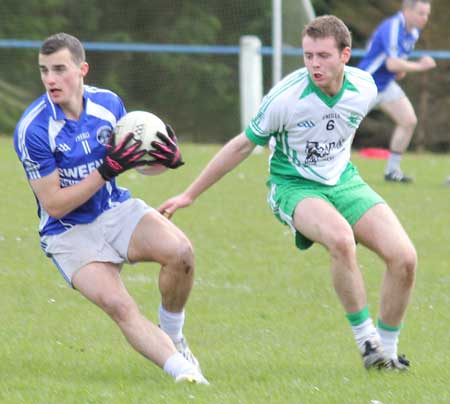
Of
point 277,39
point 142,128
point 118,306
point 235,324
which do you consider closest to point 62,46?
point 142,128

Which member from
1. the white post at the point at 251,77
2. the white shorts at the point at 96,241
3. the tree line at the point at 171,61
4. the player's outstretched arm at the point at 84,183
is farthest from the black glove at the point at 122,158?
the tree line at the point at 171,61

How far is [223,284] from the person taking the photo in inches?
337

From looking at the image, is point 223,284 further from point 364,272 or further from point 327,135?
point 327,135

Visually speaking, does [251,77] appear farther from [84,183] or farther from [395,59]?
[84,183]

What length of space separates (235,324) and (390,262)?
1.67 m

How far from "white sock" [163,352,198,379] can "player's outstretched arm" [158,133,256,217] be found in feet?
2.68

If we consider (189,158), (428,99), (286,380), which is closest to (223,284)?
(286,380)

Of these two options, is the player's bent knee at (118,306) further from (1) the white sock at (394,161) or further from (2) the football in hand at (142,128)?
(1) the white sock at (394,161)

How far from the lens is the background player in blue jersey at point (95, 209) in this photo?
5.61m

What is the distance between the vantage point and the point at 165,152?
18.6ft

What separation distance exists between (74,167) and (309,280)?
3279 mm

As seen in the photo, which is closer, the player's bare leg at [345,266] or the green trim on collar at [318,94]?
the player's bare leg at [345,266]

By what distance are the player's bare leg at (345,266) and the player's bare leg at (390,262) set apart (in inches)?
5.8

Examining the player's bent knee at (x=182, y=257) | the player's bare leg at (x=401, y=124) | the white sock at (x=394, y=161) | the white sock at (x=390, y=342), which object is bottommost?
the white sock at (x=394, y=161)
